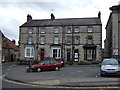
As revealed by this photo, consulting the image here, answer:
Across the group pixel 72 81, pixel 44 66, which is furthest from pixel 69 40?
pixel 72 81

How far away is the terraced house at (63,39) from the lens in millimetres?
41719

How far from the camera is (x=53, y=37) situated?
4366 cm

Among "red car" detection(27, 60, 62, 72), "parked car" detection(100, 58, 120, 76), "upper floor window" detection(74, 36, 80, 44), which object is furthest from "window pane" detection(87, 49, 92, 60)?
"parked car" detection(100, 58, 120, 76)

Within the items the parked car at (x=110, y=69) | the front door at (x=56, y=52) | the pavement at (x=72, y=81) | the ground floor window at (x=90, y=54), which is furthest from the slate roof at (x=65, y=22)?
the pavement at (x=72, y=81)

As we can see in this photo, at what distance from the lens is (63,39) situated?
142 feet

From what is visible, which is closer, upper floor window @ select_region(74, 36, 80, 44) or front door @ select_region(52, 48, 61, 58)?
upper floor window @ select_region(74, 36, 80, 44)

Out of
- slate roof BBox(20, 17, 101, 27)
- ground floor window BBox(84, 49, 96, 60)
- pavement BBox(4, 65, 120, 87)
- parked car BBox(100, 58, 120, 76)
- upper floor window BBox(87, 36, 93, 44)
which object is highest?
slate roof BBox(20, 17, 101, 27)

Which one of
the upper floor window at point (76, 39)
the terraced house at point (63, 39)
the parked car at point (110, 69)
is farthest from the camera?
the upper floor window at point (76, 39)

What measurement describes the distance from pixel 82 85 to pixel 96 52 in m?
30.3

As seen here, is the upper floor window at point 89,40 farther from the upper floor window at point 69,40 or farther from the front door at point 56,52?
the front door at point 56,52

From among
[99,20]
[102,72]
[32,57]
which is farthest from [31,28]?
[102,72]

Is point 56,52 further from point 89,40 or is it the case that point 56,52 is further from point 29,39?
point 89,40

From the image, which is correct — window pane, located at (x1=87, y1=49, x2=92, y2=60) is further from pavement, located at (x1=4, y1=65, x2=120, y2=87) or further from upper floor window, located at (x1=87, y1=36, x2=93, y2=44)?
pavement, located at (x1=4, y1=65, x2=120, y2=87)

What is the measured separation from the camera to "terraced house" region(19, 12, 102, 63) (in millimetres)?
41719
